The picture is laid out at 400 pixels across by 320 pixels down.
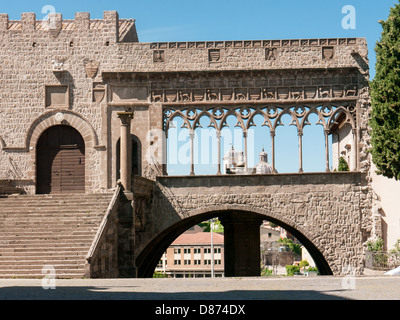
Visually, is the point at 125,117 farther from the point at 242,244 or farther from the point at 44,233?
the point at 242,244

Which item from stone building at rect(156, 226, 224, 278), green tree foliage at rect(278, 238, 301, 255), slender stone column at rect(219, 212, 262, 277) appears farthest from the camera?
green tree foliage at rect(278, 238, 301, 255)

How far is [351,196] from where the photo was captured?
2742 cm

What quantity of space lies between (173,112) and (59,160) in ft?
17.7

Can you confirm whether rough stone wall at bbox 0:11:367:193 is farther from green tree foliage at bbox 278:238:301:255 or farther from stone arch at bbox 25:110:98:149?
green tree foliage at bbox 278:238:301:255

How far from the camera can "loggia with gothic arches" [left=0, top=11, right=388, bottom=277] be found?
2736cm

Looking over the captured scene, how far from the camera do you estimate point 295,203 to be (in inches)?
1075

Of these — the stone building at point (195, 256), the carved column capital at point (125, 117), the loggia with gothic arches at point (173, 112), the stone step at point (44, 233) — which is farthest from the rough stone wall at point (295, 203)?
the stone building at point (195, 256)

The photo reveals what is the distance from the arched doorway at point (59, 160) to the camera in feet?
93.8

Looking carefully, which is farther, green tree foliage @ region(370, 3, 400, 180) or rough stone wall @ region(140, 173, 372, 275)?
rough stone wall @ region(140, 173, 372, 275)

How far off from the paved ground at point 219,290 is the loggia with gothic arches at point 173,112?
40.7 feet

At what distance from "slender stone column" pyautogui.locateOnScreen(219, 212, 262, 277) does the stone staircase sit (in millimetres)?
10926

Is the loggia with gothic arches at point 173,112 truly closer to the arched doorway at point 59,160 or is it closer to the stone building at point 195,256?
the arched doorway at point 59,160

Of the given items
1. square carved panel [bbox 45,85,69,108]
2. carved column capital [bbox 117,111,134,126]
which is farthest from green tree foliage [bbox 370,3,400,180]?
square carved panel [bbox 45,85,69,108]
